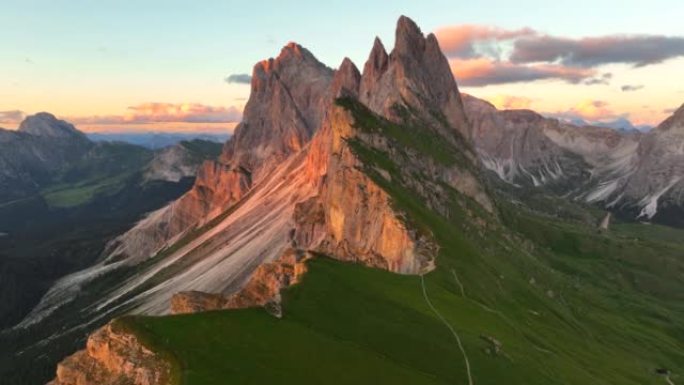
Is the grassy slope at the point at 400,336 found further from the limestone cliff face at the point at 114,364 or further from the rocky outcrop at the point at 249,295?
the rocky outcrop at the point at 249,295

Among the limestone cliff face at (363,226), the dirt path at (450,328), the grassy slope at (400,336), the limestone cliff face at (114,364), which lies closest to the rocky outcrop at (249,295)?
the grassy slope at (400,336)

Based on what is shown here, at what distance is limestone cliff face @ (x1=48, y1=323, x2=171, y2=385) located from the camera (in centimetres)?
6272

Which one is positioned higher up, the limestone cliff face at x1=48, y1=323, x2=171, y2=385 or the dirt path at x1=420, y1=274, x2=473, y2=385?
the limestone cliff face at x1=48, y1=323, x2=171, y2=385

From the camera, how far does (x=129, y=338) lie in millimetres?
66500

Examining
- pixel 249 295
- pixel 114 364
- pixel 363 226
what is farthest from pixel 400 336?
pixel 363 226

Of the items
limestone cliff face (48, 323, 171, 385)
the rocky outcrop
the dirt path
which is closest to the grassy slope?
the dirt path

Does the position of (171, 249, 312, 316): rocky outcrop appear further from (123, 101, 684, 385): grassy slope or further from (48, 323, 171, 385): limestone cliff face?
(48, 323, 171, 385): limestone cliff face

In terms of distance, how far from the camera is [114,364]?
66.0 metres

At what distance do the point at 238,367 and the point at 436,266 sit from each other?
76.3 metres

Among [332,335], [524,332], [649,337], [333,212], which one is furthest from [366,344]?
[649,337]

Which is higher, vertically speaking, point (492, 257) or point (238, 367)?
point (238, 367)

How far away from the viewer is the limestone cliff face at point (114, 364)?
6272cm

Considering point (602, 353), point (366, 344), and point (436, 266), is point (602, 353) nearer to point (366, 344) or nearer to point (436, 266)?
point (436, 266)

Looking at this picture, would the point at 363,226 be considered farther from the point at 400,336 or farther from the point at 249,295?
the point at 400,336
